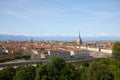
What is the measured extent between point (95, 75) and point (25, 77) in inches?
233

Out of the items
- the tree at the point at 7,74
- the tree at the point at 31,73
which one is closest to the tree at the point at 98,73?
the tree at the point at 31,73

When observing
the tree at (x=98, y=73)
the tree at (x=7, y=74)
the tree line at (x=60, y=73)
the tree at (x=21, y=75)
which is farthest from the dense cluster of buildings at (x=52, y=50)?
the tree at (x=98, y=73)

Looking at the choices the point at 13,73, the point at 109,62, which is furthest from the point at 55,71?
the point at 109,62

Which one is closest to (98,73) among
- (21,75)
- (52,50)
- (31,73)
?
(31,73)

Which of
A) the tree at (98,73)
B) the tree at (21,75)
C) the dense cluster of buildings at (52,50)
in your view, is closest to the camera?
the tree at (98,73)

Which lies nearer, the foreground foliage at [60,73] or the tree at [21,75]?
the foreground foliage at [60,73]

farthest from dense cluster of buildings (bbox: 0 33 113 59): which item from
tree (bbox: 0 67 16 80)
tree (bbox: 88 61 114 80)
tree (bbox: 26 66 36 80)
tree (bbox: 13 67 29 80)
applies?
tree (bbox: 88 61 114 80)

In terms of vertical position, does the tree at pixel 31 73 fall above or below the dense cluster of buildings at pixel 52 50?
above

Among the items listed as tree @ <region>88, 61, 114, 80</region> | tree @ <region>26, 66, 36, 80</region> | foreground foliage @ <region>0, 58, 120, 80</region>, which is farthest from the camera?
tree @ <region>26, 66, 36, 80</region>

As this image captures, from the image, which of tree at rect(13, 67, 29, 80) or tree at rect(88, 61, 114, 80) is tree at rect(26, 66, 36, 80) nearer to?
tree at rect(13, 67, 29, 80)

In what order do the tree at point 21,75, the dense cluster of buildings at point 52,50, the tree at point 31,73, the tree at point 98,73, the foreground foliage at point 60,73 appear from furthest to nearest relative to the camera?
the dense cluster of buildings at point 52,50, the tree at point 31,73, the tree at point 21,75, the foreground foliage at point 60,73, the tree at point 98,73

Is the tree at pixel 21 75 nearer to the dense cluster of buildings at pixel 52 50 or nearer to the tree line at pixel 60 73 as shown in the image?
the tree line at pixel 60 73

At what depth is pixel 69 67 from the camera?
20062 mm

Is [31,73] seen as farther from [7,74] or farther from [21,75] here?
[7,74]
